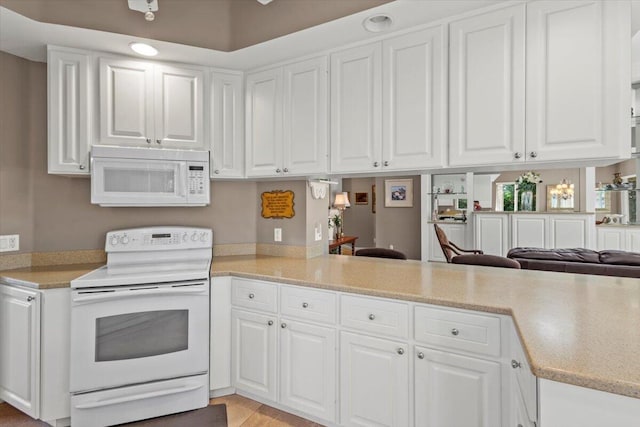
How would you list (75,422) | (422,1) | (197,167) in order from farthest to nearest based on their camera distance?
1. (197,167)
2. (75,422)
3. (422,1)

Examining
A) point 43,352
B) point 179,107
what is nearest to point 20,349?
point 43,352

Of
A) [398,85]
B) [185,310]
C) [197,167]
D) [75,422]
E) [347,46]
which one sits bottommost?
[75,422]

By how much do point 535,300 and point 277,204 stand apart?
200cm

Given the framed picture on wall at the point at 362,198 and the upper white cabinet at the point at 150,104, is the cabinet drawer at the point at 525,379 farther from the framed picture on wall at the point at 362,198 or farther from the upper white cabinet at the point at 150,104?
the framed picture on wall at the point at 362,198

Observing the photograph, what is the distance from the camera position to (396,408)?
1734 mm

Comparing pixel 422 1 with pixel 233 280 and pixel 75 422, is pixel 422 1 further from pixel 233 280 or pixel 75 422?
pixel 75 422

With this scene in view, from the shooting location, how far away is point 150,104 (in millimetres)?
2518

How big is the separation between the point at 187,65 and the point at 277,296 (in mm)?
1864

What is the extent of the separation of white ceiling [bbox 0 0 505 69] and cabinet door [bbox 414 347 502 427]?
5.89 ft

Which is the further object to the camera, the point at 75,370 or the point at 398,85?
the point at 398,85

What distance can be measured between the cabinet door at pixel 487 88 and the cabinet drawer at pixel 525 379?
97 centimetres

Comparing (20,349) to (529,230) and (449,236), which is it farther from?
(529,230)

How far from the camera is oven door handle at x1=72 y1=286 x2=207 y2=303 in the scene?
1962 millimetres

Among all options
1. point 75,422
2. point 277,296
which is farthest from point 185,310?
point 75,422
